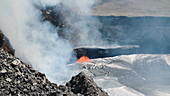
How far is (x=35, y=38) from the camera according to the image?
4359 centimetres

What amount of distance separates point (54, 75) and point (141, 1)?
188ft

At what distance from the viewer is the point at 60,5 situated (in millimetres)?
56125

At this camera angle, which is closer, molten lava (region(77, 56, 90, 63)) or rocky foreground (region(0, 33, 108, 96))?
rocky foreground (region(0, 33, 108, 96))

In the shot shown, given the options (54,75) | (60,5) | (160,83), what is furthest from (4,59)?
(60,5)

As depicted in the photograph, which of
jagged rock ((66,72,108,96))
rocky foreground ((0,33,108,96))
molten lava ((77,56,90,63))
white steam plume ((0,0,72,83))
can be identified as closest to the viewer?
rocky foreground ((0,33,108,96))

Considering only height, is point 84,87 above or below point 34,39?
below

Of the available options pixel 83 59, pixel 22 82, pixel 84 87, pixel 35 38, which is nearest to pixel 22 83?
pixel 22 82

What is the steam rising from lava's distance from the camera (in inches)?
1337

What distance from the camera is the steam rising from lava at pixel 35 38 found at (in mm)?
33969

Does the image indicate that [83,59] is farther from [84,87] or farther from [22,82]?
Answer: [22,82]

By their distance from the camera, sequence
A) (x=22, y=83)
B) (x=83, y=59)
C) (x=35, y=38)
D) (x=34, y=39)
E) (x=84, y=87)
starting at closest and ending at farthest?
1. (x=22, y=83)
2. (x=84, y=87)
3. (x=34, y=39)
4. (x=35, y=38)
5. (x=83, y=59)

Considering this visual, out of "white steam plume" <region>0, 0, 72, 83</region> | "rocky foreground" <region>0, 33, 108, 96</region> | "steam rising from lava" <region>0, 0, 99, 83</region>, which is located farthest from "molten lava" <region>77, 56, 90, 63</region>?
"rocky foreground" <region>0, 33, 108, 96</region>

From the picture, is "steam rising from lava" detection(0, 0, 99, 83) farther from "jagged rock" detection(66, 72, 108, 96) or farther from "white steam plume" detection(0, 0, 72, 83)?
"jagged rock" detection(66, 72, 108, 96)

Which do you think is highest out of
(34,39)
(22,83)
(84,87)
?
(34,39)
